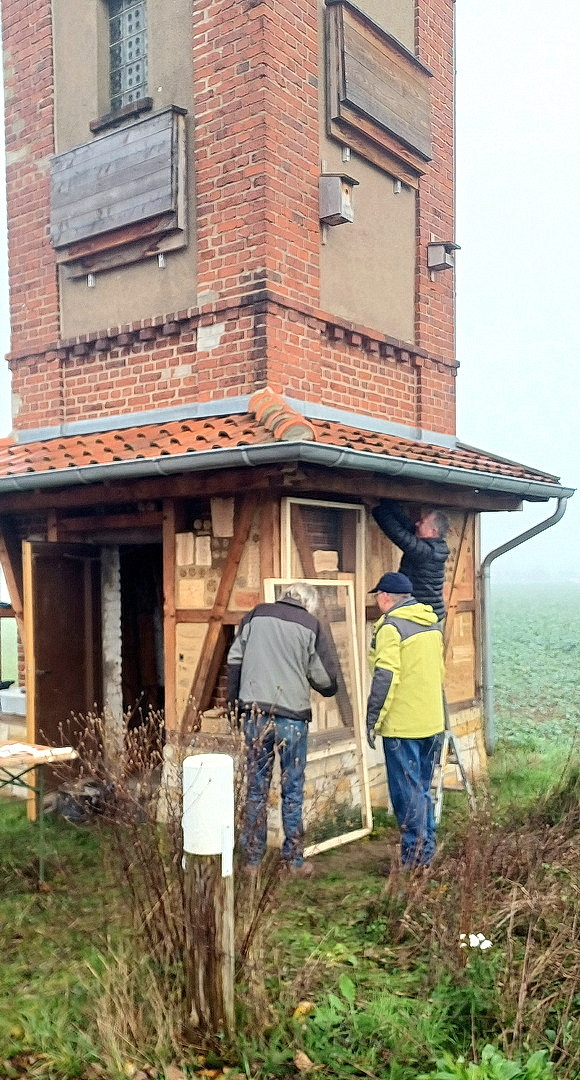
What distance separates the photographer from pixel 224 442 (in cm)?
596

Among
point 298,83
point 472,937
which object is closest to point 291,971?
point 472,937

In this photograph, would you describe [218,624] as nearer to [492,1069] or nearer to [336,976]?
[336,976]

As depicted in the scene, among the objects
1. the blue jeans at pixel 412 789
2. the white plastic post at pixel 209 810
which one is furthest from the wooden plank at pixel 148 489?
the white plastic post at pixel 209 810

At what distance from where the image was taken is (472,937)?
395 centimetres

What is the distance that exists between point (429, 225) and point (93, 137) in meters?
3.56

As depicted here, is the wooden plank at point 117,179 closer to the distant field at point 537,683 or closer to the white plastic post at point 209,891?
the white plastic post at point 209,891

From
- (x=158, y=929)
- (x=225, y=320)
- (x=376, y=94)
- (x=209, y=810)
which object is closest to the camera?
(x=209, y=810)

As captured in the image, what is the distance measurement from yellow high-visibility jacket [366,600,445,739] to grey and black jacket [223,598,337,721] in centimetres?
37

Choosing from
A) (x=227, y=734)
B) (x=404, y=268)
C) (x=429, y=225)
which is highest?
(x=429, y=225)

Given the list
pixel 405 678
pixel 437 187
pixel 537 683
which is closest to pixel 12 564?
pixel 405 678

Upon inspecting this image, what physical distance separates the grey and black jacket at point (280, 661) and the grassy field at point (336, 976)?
1.19 m

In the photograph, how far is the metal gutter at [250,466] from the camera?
5586 millimetres

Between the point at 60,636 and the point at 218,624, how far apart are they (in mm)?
1917

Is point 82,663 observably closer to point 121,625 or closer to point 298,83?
point 121,625
